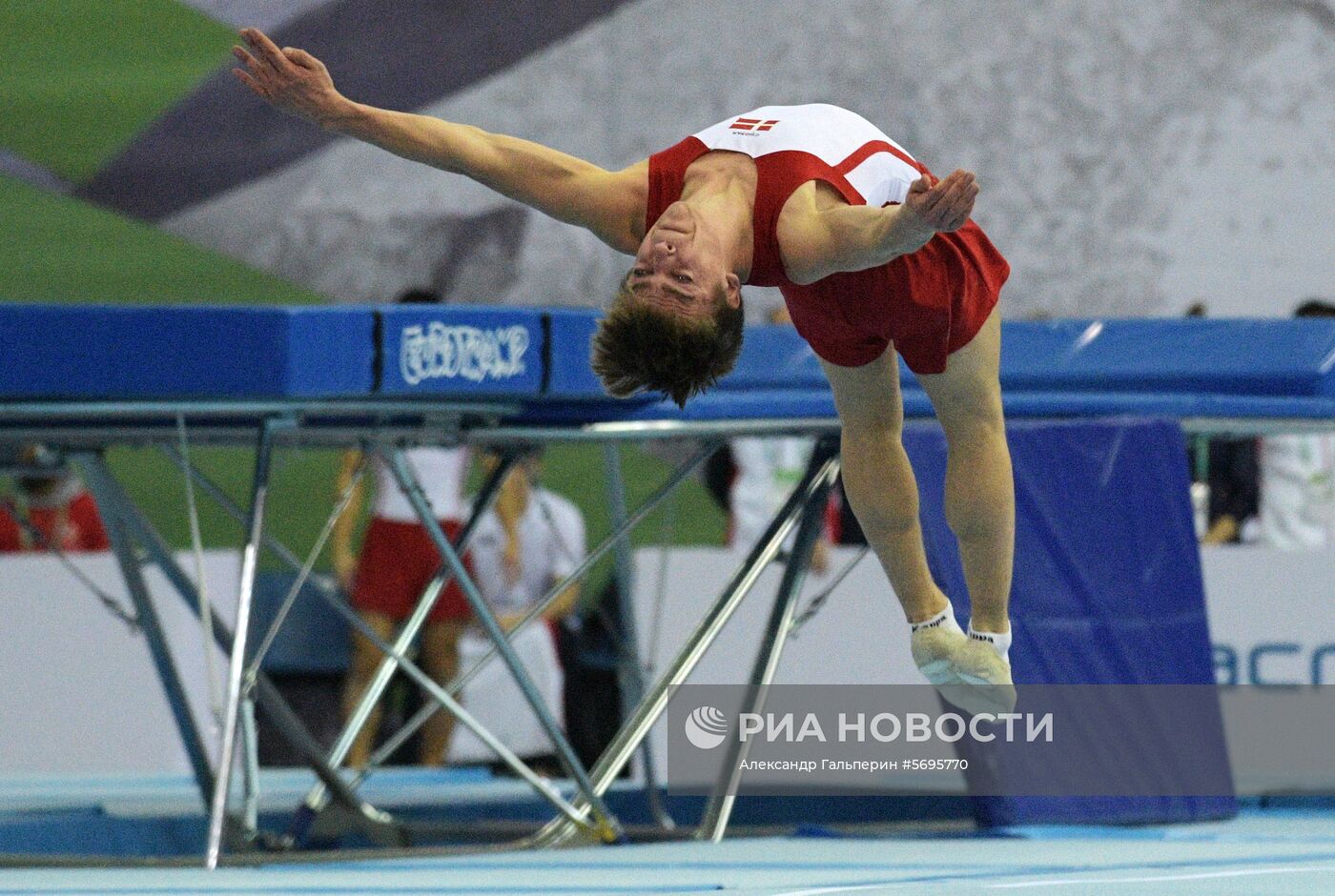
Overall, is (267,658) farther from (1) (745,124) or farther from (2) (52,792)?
(1) (745,124)

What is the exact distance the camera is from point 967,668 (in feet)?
13.5

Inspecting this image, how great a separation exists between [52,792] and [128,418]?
6.57 feet

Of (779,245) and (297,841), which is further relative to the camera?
(297,841)

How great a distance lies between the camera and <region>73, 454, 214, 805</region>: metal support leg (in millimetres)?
5324

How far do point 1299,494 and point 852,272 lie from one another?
462cm

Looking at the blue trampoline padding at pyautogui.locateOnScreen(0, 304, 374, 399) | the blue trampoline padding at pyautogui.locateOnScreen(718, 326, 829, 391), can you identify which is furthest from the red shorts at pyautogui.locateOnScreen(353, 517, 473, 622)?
the blue trampoline padding at pyautogui.locateOnScreen(0, 304, 374, 399)

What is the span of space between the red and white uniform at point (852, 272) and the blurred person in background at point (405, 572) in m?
3.34

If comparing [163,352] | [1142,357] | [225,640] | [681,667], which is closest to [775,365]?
[681,667]

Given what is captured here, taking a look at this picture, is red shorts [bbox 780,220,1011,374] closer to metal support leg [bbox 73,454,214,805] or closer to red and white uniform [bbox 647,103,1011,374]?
red and white uniform [bbox 647,103,1011,374]

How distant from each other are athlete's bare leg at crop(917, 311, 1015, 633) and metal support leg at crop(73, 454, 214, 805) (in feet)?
8.07

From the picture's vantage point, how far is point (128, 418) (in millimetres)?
4863

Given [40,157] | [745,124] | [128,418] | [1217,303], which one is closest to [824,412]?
[745,124]

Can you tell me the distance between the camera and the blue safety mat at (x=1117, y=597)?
5.30 meters

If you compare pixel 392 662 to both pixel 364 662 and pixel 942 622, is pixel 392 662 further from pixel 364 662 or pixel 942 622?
pixel 364 662
